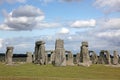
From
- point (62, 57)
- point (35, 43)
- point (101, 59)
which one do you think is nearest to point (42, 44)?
point (35, 43)

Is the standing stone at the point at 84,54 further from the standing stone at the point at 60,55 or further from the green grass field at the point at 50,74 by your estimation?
the green grass field at the point at 50,74

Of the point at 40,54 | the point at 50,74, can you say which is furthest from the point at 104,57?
the point at 50,74

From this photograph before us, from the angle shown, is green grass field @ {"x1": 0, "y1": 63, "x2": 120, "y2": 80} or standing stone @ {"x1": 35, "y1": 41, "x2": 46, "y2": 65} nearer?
green grass field @ {"x1": 0, "y1": 63, "x2": 120, "y2": 80}

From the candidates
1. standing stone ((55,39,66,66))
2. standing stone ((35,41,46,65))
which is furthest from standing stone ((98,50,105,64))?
standing stone ((55,39,66,66))

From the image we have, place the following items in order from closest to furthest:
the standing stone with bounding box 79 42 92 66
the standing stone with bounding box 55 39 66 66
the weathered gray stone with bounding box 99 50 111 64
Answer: the standing stone with bounding box 55 39 66 66, the standing stone with bounding box 79 42 92 66, the weathered gray stone with bounding box 99 50 111 64

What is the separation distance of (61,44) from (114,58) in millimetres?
21859

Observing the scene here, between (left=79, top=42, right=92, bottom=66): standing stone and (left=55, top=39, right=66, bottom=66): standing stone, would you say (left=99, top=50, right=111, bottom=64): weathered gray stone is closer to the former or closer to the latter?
(left=79, top=42, right=92, bottom=66): standing stone

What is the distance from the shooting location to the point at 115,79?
99.9 feet

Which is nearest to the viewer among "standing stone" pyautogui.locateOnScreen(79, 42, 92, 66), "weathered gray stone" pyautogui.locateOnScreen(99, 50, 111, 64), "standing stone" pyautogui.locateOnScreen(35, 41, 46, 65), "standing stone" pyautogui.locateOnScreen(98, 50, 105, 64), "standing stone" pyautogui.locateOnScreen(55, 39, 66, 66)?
"standing stone" pyautogui.locateOnScreen(55, 39, 66, 66)

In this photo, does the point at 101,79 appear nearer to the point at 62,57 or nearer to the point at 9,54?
the point at 62,57

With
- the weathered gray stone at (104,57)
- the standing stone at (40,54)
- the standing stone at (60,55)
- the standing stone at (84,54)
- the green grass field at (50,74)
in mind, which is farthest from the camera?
the weathered gray stone at (104,57)

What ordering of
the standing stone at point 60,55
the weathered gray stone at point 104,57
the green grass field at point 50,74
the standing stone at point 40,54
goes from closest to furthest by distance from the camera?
1. the green grass field at point 50,74
2. the standing stone at point 60,55
3. the standing stone at point 40,54
4. the weathered gray stone at point 104,57

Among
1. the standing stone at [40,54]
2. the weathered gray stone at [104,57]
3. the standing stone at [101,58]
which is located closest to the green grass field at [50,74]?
the standing stone at [40,54]

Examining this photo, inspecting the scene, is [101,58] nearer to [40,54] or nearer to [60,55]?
[40,54]
